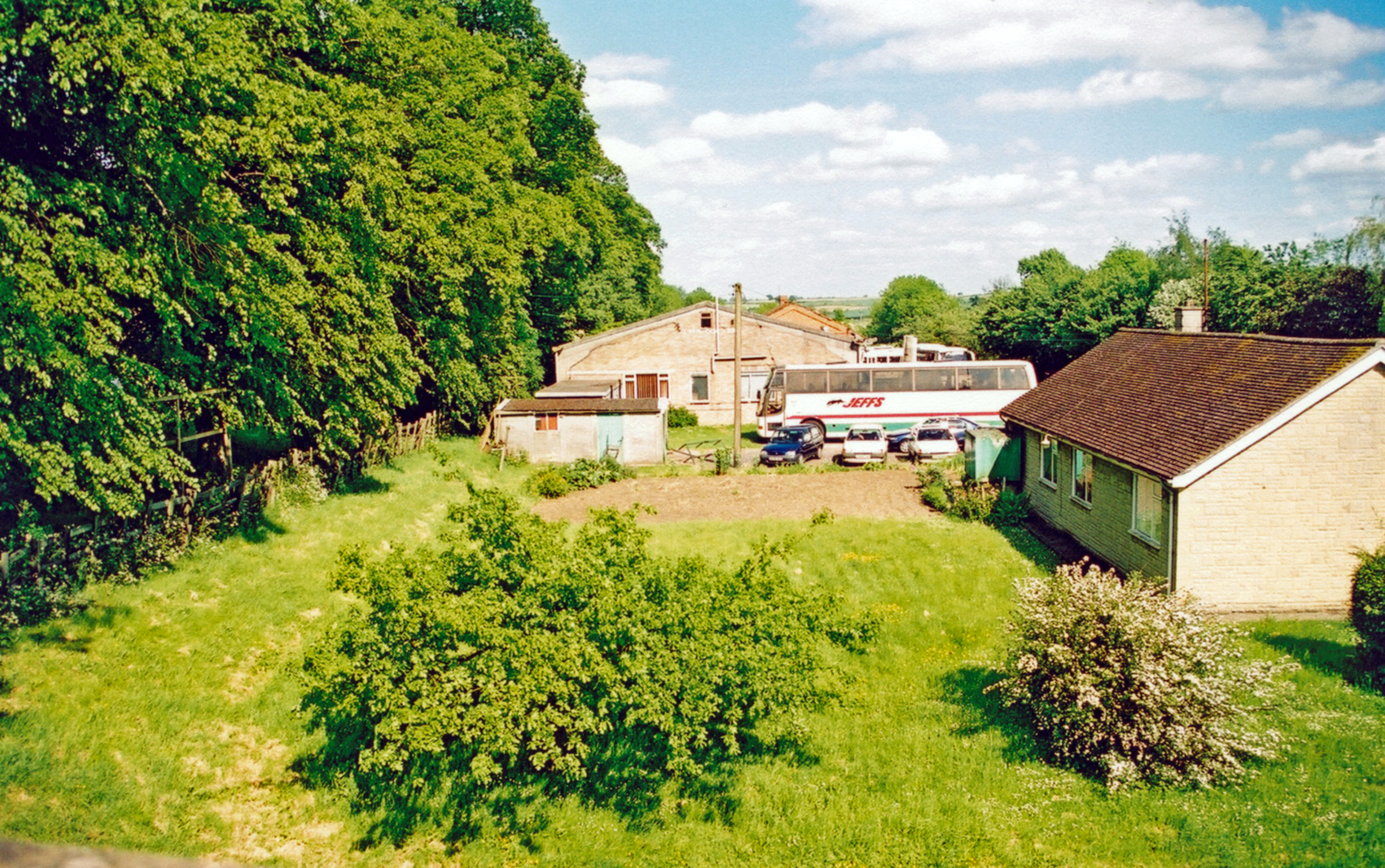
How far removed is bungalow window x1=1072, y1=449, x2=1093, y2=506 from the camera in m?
19.5

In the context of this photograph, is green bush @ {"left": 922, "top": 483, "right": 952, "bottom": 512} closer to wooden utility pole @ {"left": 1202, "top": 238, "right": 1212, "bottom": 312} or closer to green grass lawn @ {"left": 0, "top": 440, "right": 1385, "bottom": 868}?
green grass lawn @ {"left": 0, "top": 440, "right": 1385, "bottom": 868}

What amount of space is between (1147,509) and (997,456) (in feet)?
29.7

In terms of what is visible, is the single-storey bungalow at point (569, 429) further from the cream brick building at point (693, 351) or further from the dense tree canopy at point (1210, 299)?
the dense tree canopy at point (1210, 299)

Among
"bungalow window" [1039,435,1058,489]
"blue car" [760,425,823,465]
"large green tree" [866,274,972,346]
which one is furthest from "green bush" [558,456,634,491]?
"large green tree" [866,274,972,346]

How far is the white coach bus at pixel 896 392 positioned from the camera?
124ft

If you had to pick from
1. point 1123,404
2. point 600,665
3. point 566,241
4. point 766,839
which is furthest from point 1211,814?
point 566,241

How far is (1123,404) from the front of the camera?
19.9 meters

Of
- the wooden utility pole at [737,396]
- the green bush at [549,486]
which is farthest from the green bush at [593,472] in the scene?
the wooden utility pole at [737,396]

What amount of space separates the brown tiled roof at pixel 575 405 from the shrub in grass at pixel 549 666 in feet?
70.1

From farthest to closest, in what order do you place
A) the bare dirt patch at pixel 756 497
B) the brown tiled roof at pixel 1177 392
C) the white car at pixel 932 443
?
the white car at pixel 932 443
the bare dirt patch at pixel 756 497
the brown tiled roof at pixel 1177 392

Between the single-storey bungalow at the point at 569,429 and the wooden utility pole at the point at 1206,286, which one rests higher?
the wooden utility pole at the point at 1206,286

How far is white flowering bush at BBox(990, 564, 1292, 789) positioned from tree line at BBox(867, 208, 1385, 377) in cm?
2987

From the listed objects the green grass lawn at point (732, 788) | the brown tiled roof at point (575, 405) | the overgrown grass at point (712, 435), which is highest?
the brown tiled roof at point (575, 405)

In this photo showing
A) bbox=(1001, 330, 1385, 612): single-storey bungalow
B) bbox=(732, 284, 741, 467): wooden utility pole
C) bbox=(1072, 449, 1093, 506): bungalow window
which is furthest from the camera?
bbox=(732, 284, 741, 467): wooden utility pole
